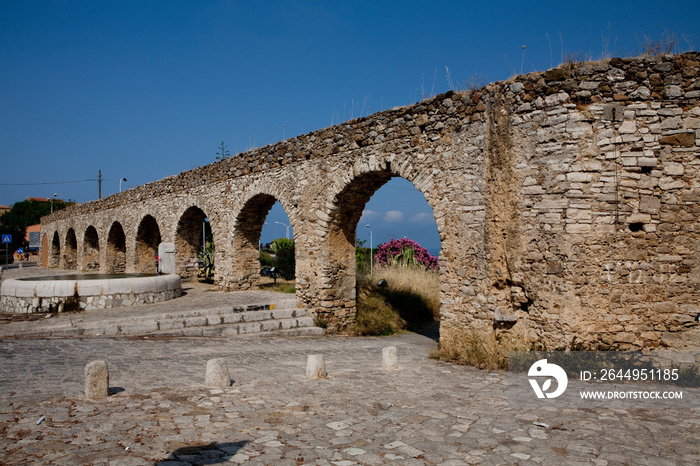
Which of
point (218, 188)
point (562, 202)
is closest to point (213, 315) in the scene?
point (218, 188)

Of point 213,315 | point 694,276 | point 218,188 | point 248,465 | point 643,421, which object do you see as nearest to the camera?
point 248,465

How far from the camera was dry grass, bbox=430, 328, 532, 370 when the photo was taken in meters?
6.70

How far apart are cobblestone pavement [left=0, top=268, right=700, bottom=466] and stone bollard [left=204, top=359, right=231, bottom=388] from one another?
0.12m

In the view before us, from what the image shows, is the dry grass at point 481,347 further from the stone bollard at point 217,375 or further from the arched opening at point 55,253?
the arched opening at point 55,253

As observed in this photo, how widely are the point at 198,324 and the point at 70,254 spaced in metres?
22.3

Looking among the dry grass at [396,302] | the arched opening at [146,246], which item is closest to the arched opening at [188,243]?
the arched opening at [146,246]

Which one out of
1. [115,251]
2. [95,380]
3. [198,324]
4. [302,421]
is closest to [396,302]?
[198,324]

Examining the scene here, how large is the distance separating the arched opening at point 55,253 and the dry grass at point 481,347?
28835 millimetres

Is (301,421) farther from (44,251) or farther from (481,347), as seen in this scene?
(44,251)

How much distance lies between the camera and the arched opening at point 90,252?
24500 mm

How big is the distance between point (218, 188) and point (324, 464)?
11.1 metres

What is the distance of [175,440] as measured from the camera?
3.75 m

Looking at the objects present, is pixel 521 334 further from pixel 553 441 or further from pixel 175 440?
pixel 175 440

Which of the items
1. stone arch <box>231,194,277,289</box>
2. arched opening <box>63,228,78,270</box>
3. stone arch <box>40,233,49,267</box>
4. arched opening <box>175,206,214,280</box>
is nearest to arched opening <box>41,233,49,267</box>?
stone arch <box>40,233,49,267</box>
